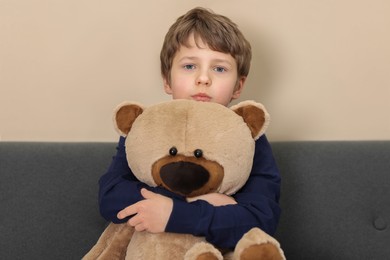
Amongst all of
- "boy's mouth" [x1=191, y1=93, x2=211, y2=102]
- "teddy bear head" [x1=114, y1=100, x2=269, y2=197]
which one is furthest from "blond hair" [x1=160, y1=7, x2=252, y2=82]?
"teddy bear head" [x1=114, y1=100, x2=269, y2=197]

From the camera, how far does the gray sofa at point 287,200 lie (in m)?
1.49

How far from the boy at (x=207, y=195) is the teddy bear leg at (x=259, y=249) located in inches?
3.8

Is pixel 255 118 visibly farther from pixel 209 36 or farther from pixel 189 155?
pixel 209 36

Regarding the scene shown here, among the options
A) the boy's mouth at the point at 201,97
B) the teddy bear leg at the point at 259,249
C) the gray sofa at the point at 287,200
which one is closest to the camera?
the teddy bear leg at the point at 259,249

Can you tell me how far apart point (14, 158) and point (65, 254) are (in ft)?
1.08

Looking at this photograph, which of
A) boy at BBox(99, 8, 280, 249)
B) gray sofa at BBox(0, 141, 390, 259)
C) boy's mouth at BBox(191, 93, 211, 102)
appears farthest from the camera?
gray sofa at BBox(0, 141, 390, 259)

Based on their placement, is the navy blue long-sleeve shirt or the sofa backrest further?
the sofa backrest

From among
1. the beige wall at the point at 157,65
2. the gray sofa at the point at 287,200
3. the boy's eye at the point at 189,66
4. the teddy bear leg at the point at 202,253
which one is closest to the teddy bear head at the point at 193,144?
the teddy bear leg at the point at 202,253

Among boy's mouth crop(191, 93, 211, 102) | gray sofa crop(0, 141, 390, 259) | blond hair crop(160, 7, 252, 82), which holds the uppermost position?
blond hair crop(160, 7, 252, 82)

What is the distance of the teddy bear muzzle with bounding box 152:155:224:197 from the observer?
1.02m

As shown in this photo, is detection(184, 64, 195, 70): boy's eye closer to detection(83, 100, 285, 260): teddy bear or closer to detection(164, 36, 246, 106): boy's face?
detection(164, 36, 246, 106): boy's face

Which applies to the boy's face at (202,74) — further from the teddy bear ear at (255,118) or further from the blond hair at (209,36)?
the teddy bear ear at (255,118)

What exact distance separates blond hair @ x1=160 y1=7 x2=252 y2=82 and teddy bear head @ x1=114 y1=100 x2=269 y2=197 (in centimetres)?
26

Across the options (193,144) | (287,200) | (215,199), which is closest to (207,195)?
(215,199)
